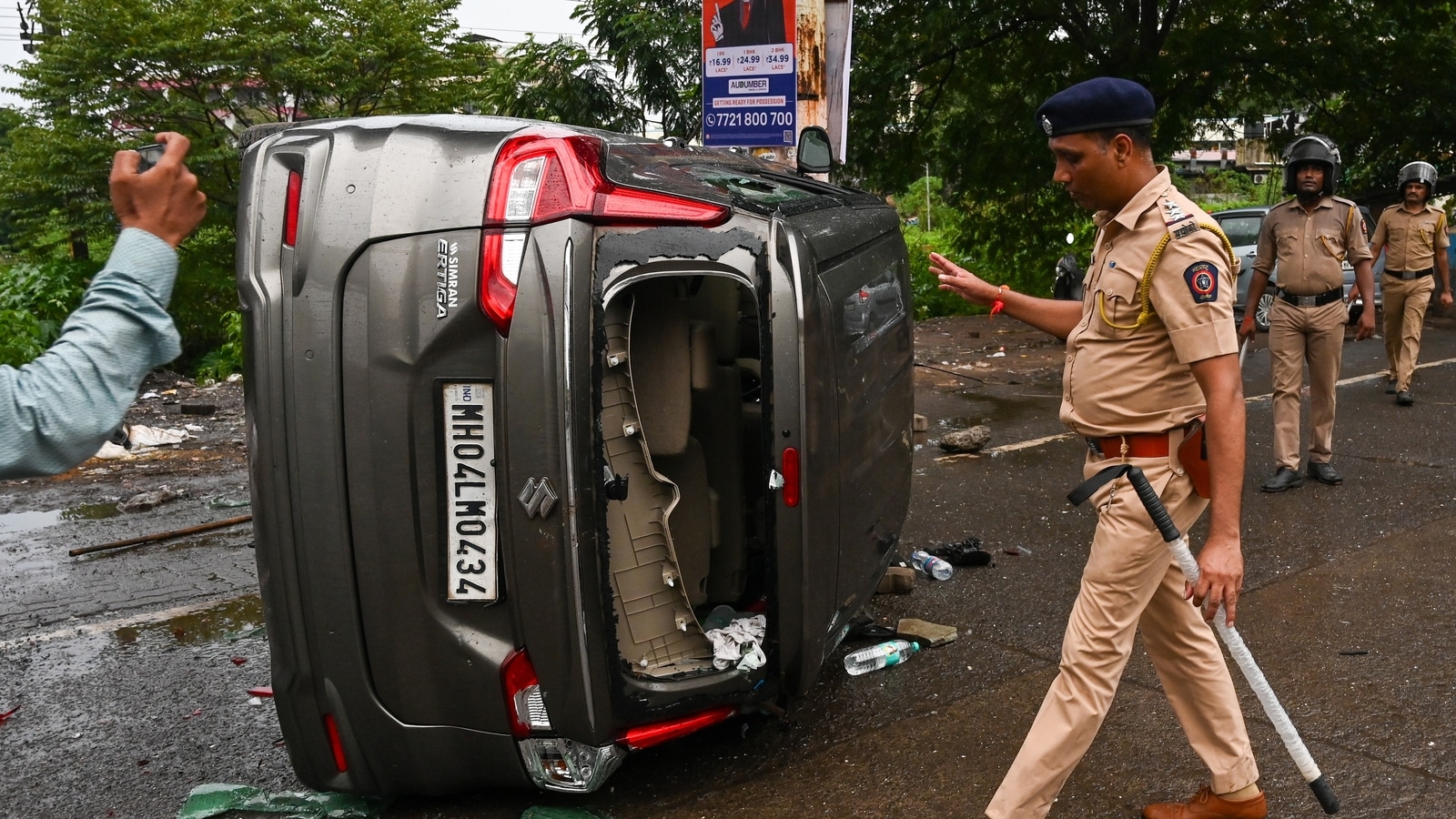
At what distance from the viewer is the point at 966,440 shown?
8.33 meters

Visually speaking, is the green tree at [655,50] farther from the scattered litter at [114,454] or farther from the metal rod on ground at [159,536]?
the metal rod on ground at [159,536]

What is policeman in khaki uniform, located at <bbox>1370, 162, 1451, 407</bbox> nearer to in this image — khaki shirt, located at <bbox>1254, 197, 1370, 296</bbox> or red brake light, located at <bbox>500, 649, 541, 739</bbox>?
khaki shirt, located at <bbox>1254, 197, 1370, 296</bbox>

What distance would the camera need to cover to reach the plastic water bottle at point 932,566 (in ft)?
18.8

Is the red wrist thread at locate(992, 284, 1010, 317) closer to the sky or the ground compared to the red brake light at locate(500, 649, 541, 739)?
closer to the sky

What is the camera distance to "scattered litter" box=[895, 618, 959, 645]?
16.1 feet

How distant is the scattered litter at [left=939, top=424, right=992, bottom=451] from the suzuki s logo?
5655 mm

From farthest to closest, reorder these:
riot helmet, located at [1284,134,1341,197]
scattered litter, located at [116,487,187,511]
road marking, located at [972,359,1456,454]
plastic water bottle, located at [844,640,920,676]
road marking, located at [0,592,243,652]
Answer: road marking, located at [972,359,1456,454]
scattered litter, located at [116,487,187,511]
riot helmet, located at [1284,134,1341,197]
road marking, located at [0,592,243,652]
plastic water bottle, located at [844,640,920,676]

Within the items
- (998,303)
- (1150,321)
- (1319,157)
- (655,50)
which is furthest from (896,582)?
(655,50)

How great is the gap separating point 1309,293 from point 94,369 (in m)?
6.78

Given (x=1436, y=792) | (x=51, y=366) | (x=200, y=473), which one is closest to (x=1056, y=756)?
(x=1436, y=792)

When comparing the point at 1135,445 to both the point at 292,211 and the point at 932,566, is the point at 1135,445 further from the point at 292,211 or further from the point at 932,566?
the point at 932,566

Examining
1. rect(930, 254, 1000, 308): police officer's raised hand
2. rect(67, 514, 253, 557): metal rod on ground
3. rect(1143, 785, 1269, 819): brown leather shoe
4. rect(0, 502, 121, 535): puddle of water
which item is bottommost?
rect(0, 502, 121, 535): puddle of water

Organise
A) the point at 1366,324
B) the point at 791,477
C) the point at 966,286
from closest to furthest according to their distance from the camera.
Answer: the point at 791,477 → the point at 966,286 → the point at 1366,324

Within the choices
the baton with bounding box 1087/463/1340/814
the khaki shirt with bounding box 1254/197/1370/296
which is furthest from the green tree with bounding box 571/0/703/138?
the baton with bounding box 1087/463/1340/814
